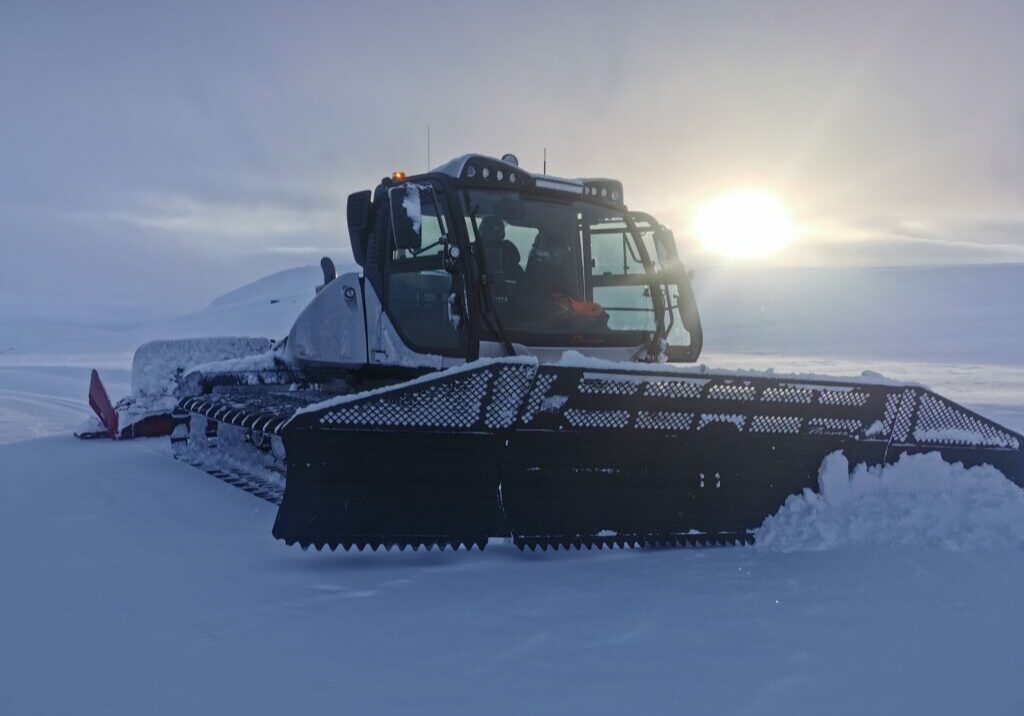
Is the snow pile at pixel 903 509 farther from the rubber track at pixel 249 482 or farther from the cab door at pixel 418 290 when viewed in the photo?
the rubber track at pixel 249 482

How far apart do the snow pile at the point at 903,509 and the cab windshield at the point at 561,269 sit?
1836 millimetres

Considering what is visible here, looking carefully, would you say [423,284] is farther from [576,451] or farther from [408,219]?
[576,451]

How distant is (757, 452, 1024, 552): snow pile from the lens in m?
4.58

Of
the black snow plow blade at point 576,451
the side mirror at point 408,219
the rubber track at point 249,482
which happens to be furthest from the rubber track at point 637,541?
the side mirror at point 408,219

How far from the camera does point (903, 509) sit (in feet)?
15.5

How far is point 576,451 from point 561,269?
7.09 ft

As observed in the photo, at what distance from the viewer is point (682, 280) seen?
6621mm

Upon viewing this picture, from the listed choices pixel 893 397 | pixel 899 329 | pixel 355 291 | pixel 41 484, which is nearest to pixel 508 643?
pixel 893 397

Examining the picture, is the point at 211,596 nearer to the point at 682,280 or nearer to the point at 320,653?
the point at 320,653

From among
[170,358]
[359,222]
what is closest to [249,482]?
[359,222]

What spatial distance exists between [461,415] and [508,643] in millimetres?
1341

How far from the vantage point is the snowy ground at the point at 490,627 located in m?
2.78

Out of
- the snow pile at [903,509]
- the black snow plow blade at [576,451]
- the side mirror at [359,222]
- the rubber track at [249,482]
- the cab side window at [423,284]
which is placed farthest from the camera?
the side mirror at [359,222]

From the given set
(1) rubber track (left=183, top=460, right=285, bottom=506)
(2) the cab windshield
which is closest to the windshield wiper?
(2) the cab windshield
